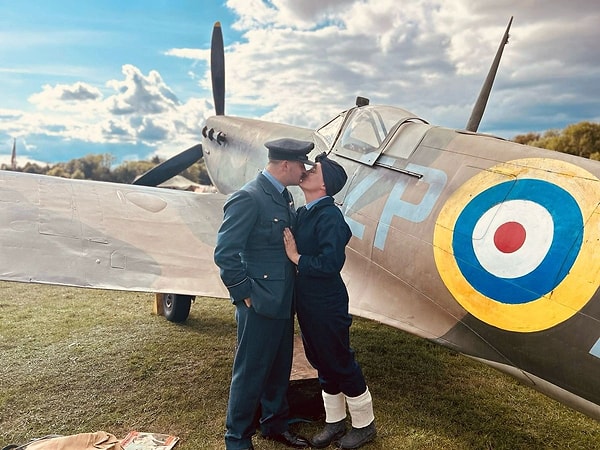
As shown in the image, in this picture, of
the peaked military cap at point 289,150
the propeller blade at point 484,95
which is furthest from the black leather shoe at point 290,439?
the propeller blade at point 484,95

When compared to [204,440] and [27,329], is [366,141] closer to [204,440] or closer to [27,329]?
[204,440]

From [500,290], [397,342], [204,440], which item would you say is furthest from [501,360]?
[397,342]

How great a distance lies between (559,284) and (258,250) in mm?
1618

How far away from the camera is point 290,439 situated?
3059 millimetres

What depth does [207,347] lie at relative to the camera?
189 inches

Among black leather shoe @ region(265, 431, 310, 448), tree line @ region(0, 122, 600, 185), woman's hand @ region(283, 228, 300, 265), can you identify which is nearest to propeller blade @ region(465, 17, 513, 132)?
woman's hand @ region(283, 228, 300, 265)

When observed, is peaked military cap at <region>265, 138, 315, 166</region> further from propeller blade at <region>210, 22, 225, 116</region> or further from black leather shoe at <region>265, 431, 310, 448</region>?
propeller blade at <region>210, 22, 225, 116</region>

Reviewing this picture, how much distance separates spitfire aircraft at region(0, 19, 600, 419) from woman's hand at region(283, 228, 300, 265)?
2.61ft

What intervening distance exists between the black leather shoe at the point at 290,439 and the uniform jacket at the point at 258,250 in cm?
86

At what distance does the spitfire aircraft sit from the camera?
2.45m

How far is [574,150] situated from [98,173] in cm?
5546

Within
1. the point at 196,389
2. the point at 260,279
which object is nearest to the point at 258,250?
the point at 260,279

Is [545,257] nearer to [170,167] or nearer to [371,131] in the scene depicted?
[371,131]

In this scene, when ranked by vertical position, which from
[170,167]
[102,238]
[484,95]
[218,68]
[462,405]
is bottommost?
[462,405]
